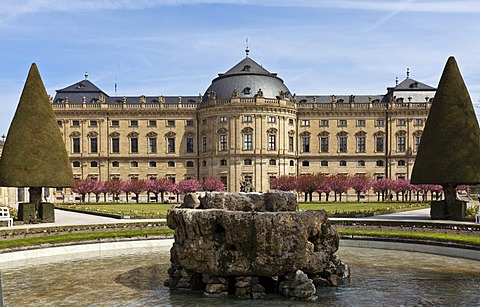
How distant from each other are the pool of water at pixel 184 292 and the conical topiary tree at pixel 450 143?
34.3ft

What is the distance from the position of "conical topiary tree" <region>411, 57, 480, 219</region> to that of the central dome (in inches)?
1663

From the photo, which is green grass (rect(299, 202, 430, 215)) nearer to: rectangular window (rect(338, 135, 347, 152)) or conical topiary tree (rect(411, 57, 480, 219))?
conical topiary tree (rect(411, 57, 480, 219))

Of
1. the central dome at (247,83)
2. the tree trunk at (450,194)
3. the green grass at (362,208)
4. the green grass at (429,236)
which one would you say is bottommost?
the green grass at (362,208)

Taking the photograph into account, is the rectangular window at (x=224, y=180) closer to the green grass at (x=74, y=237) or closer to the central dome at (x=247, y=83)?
the central dome at (x=247, y=83)

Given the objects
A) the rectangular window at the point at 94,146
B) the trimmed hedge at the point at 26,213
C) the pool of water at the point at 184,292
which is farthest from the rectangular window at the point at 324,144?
the pool of water at the point at 184,292

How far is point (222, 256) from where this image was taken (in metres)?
13.1

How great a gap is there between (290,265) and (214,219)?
7.28 ft

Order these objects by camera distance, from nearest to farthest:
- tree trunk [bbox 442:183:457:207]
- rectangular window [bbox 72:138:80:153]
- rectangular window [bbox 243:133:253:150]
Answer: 1. tree trunk [bbox 442:183:457:207]
2. rectangular window [bbox 243:133:253:150]
3. rectangular window [bbox 72:138:80:153]

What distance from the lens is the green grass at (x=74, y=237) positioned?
802 inches

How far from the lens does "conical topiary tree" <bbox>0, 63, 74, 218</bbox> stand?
2823 cm

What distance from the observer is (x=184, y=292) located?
13680mm

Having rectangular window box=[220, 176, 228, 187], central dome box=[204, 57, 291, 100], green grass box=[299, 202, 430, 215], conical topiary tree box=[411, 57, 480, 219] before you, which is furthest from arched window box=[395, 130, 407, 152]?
conical topiary tree box=[411, 57, 480, 219]

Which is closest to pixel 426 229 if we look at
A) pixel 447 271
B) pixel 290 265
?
pixel 447 271

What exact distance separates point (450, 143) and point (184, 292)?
20063 millimetres
